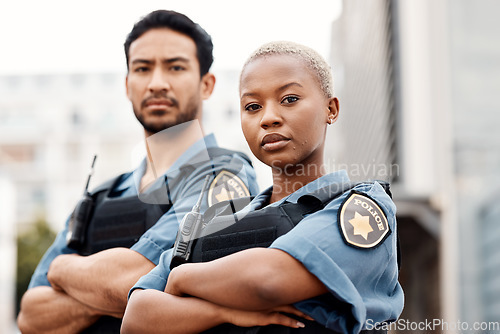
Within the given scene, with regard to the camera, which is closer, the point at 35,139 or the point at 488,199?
the point at 488,199

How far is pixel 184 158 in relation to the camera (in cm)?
248

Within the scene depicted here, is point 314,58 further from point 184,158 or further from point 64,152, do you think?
point 64,152

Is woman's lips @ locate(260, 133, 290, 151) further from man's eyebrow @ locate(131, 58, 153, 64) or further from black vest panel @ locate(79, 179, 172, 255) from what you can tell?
man's eyebrow @ locate(131, 58, 153, 64)

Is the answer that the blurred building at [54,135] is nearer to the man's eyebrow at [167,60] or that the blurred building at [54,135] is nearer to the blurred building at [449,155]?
the blurred building at [449,155]

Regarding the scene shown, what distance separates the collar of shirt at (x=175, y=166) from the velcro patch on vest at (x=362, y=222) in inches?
34.6

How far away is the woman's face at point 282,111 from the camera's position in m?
1.81

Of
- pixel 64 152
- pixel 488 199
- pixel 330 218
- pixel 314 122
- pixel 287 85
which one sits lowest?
pixel 64 152

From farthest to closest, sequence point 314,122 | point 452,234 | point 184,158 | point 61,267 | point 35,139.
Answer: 1. point 35,139
2. point 452,234
3. point 184,158
4. point 61,267
5. point 314,122

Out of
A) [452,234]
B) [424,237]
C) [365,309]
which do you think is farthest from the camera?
[424,237]

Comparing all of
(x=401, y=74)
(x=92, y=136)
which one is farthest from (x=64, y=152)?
(x=401, y=74)

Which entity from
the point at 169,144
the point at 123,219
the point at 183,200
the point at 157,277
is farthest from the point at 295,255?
the point at 169,144

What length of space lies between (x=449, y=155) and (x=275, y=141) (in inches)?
334

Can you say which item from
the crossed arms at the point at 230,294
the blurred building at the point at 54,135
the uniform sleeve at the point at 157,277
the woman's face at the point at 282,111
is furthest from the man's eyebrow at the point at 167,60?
the blurred building at the point at 54,135

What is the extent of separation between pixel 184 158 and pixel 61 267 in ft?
2.09
